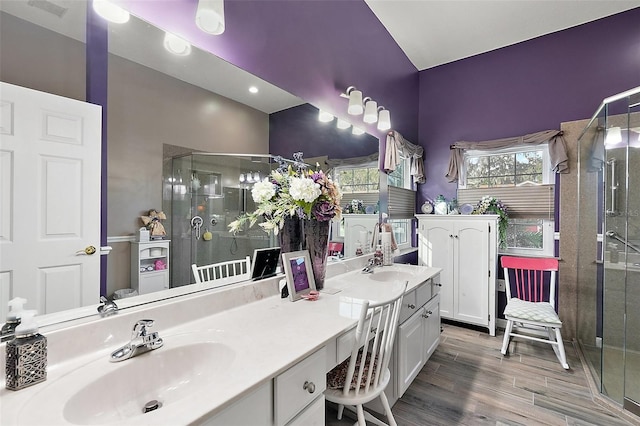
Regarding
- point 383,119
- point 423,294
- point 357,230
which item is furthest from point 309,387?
point 383,119

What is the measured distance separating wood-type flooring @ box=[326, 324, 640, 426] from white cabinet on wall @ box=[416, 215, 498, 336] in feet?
1.44

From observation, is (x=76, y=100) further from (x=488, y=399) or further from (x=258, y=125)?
(x=488, y=399)

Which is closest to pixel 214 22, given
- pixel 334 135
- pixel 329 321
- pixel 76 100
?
pixel 76 100

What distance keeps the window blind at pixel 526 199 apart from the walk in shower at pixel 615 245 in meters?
0.39

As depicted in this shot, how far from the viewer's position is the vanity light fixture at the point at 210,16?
4.04 ft

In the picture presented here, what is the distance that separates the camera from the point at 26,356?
2.46ft

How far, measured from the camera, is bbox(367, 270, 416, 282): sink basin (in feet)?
7.44

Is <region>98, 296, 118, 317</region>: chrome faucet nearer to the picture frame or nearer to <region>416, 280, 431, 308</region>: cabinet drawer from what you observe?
the picture frame

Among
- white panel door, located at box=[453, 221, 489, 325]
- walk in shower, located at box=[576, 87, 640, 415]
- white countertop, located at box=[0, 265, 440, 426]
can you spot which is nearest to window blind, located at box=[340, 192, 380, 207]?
white countertop, located at box=[0, 265, 440, 426]

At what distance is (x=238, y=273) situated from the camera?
151 centimetres

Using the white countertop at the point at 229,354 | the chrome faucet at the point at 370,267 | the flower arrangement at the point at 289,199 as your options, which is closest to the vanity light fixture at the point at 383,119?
the chrome faucet at the point at 370,267

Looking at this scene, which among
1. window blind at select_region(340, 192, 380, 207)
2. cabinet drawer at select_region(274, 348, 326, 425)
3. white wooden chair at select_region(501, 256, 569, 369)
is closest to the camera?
cabinet drawer at select_region(274, 348, 326, 425)

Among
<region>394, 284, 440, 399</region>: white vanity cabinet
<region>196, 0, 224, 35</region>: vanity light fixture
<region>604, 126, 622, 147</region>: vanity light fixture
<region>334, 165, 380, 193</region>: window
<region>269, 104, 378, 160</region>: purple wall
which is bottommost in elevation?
<region>394, 284, 440, 399</region>: white vanity cabinet

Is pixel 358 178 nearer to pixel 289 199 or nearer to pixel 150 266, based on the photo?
pixel 289 199
